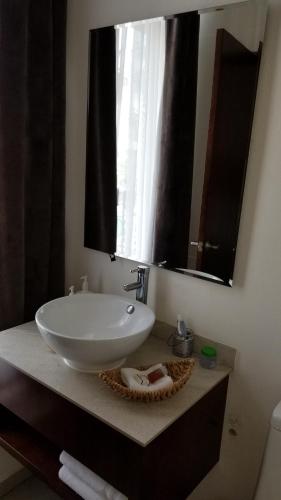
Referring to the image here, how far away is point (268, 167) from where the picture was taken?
1.12 metres

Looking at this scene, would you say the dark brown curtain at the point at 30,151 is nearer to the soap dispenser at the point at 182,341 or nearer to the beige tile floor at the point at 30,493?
the soap dispenser at the point at 182,341

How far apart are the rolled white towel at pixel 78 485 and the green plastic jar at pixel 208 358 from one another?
0.51 m

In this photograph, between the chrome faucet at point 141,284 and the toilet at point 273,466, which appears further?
the chrome faucet at point 141,284

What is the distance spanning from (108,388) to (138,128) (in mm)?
921

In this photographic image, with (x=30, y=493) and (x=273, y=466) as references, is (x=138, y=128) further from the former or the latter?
(x=30, y=493)

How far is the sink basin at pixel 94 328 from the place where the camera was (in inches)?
42.2

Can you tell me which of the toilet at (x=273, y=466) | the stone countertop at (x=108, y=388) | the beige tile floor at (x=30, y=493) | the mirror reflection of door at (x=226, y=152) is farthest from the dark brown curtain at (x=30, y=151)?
the toilet at (x=273, y=466)

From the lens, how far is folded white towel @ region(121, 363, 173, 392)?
1.07 m

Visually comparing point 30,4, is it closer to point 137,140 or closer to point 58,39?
point 58,39

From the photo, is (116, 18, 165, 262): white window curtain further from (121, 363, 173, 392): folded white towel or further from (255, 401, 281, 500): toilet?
(255, 401, 281, 500): toilet

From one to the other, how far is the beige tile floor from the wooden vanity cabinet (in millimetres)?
471

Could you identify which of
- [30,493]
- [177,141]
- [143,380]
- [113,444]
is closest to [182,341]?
[143,380]

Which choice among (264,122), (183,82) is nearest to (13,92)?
(183,82)

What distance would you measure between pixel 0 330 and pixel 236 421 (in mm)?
965
